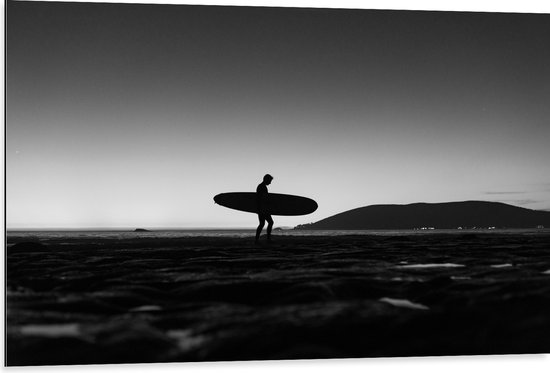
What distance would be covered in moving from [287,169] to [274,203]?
0.31 meters

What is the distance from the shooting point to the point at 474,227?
461 cm

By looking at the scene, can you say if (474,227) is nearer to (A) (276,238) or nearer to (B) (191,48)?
(A) (276,238)

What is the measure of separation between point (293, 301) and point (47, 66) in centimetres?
233

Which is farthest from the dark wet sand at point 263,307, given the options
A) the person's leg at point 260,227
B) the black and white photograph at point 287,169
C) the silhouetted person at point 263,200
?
the silhouetted person at point 263,200

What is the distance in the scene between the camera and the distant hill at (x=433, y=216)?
4496 millimetres

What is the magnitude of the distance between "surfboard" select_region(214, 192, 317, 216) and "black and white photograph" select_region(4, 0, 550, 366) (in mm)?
13

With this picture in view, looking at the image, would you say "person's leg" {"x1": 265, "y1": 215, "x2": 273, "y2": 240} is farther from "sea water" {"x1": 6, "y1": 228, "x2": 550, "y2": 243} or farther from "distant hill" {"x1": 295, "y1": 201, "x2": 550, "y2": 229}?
"distant hill" {"x1": 295, "y1": 201, "x2": 550, "y2": 229}

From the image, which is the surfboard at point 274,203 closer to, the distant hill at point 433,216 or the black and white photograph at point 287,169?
the black and white photograph at point 287,169

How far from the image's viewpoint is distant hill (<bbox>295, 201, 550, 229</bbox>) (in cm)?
450

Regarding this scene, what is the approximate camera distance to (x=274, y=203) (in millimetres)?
4262

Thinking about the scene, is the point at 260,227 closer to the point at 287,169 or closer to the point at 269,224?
the point at 269,224

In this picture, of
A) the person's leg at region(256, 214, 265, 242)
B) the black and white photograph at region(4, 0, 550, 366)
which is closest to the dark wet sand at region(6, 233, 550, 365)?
the black and white photograph at region(4, 0, 550, 366)

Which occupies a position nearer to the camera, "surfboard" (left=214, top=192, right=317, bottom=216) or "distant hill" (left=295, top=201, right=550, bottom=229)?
"surfboard" (left=214, top=192, right=317, bottom=216)

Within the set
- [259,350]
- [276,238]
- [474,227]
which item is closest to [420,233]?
[474,227]
